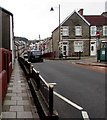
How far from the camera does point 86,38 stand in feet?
137

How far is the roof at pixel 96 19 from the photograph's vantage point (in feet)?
139

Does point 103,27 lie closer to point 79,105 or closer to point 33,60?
point 33,60

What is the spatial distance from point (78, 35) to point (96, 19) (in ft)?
21.0

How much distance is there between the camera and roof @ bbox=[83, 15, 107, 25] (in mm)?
42375

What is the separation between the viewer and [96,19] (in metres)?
44.1

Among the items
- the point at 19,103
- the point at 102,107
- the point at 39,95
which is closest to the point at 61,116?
the point at 39,95

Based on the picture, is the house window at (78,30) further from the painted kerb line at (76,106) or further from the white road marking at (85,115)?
the white road marking at (85,115)

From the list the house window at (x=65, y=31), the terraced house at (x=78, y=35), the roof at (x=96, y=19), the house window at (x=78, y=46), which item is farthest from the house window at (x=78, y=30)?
the roof at (x=96, y=19)

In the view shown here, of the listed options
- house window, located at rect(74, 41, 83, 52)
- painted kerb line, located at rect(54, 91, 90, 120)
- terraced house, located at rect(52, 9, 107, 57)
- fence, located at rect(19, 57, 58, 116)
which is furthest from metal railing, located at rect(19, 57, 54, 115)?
house window, located at rect(74, 41, 83, 52)

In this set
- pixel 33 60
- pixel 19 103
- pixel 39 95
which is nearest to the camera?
pixel 39 95

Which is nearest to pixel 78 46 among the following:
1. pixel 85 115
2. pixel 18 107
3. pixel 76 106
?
pixel 76 106

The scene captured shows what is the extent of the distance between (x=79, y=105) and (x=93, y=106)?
0.41m

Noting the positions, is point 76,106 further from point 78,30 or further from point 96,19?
point 96,19

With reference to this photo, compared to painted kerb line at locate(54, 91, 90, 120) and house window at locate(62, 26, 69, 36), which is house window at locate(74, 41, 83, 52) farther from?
painted kerb line at locate(54, 91, 90, 120)
